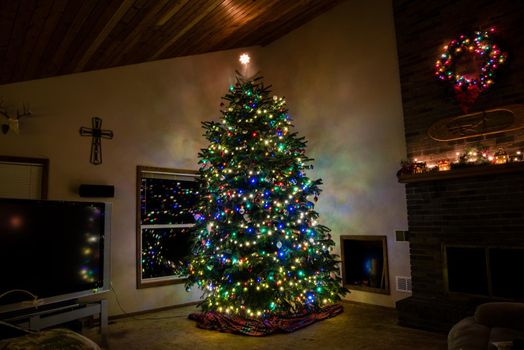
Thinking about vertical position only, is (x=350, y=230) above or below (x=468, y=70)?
below

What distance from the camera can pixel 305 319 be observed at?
13.3 feet

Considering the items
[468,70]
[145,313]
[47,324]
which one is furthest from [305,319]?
[468,70]

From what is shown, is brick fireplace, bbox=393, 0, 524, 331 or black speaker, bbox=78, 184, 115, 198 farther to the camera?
black speaker, bbox=78, 184, 115, 198

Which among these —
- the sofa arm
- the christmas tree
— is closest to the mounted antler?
the christmas tree

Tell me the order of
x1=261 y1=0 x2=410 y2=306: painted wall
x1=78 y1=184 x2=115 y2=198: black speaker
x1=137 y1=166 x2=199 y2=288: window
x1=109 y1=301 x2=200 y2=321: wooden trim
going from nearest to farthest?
x1=78 y1=184 x2=115 y2=198: black speaker, x1=109 y1=301 x2=200 y2=321: wooden trim, x1=261 y1=0 x2=410 y2=306: painted wall, x1=137 y1=166 x2=199 y2=288: window

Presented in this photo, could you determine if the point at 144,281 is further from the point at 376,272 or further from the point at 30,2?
the point at 30,2

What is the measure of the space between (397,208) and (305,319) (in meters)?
1.82

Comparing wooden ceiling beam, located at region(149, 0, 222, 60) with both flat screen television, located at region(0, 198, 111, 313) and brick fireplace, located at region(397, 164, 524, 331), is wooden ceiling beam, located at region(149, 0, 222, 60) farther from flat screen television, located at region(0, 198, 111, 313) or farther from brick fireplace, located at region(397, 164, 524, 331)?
brick fireplace, located at region(397, 164, 524, 331)

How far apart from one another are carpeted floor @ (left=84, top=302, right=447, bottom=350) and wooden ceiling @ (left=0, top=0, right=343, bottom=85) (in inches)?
111

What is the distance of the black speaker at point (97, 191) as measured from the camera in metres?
4.34

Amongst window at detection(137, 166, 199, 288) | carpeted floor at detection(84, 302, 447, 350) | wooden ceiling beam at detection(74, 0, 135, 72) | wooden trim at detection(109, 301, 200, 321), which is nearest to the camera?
wooden ceiling beam at detection(74, 0, 135, 72)

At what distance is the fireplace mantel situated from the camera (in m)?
3.52

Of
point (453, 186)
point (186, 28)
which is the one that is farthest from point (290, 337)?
point (186, 28)

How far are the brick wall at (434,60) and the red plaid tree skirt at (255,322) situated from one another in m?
2.27
